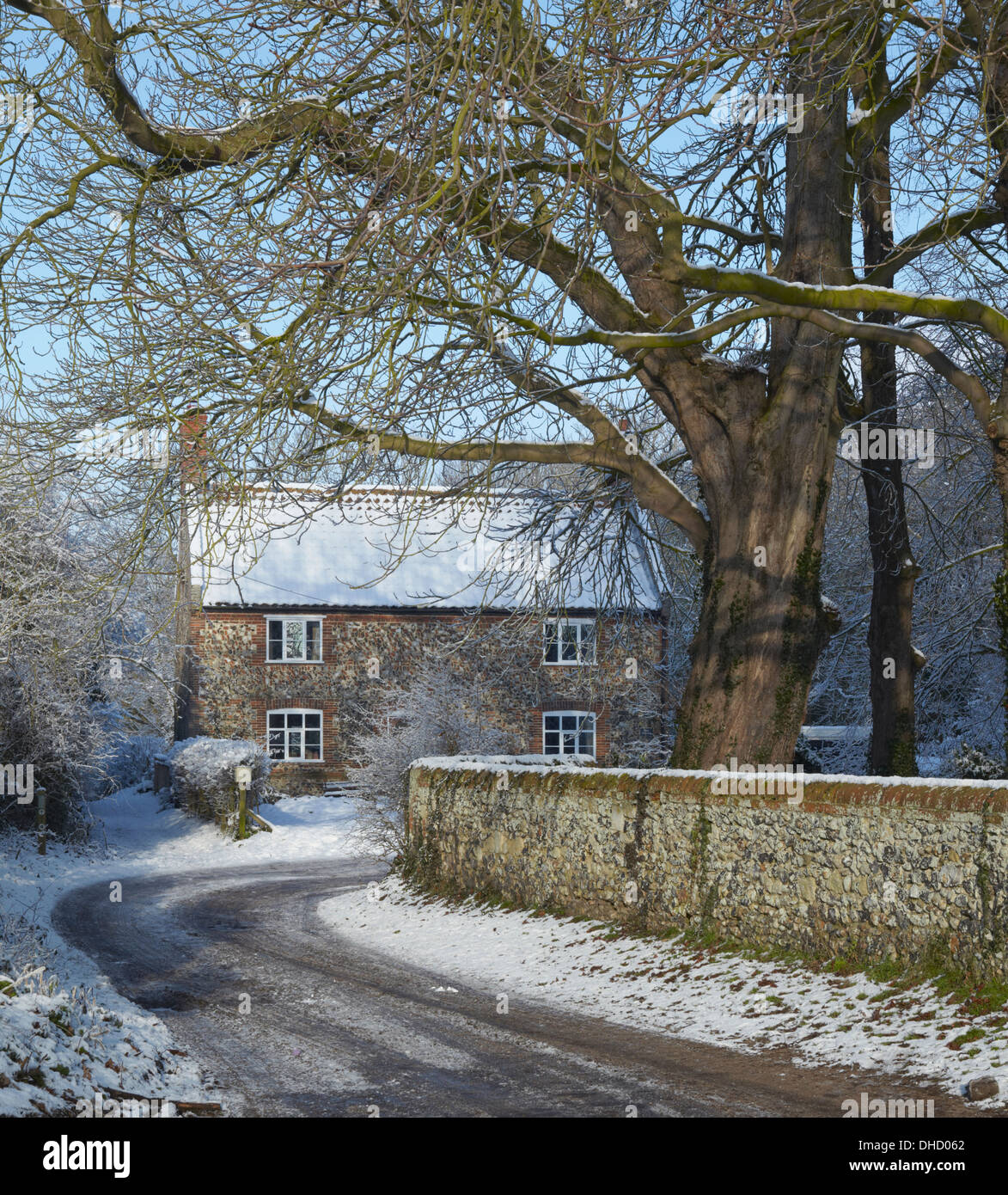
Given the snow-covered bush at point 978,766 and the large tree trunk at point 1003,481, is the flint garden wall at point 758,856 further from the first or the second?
the snow-covered bush at point 978,766

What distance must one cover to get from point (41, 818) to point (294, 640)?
1157 cm

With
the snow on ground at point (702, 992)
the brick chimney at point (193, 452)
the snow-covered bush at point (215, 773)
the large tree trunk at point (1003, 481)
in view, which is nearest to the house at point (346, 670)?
the snow-covered bush at point (215, 773)

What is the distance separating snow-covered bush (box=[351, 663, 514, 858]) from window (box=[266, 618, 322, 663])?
33.1 ft

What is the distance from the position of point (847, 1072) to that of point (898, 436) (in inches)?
332

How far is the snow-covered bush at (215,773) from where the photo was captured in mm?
25734

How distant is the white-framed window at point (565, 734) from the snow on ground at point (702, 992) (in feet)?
59.7

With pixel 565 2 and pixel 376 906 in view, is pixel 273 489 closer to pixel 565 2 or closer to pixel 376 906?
pixel 565 2

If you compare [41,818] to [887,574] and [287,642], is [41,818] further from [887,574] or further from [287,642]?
[887,574]

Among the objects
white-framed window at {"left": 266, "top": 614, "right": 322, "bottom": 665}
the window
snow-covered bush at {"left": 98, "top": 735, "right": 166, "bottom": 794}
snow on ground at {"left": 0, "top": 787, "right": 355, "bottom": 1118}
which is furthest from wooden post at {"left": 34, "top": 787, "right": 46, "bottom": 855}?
white-framed window at {"left": 266, "top": 614, "right": 322, "bottom": 665}

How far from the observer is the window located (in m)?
32.3

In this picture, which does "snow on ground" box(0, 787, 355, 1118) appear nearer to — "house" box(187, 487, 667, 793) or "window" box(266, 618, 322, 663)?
"house" box(187, 487, 667, 793)

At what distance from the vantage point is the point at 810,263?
12.0 m

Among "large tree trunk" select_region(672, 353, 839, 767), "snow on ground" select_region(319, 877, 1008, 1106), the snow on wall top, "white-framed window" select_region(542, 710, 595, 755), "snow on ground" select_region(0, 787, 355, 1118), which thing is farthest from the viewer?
"white-framed window" select_region(542, 710, 595, 755)
